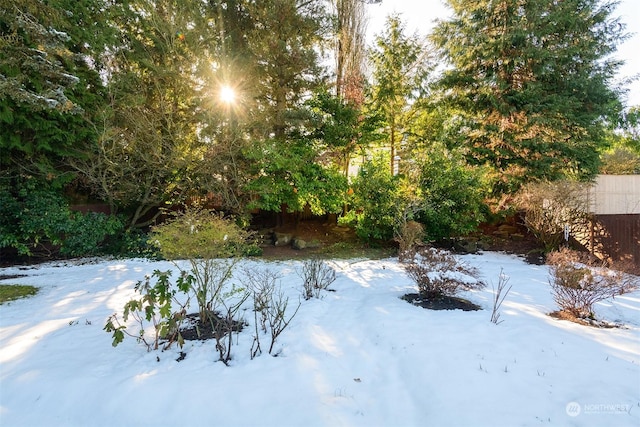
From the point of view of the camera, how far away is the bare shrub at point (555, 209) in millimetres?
8469

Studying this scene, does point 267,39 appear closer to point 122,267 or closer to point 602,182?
point 122,267

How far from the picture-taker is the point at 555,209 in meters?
8.82

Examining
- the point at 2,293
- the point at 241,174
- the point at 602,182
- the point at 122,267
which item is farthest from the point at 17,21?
the point at 602,182

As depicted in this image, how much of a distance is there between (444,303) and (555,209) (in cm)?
603

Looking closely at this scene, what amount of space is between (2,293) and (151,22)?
8.48 meters

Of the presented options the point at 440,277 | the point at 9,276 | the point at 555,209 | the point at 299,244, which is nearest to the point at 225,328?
the point at 440,277

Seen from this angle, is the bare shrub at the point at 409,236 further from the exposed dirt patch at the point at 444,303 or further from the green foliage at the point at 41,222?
the green foliage at the point at 41,222

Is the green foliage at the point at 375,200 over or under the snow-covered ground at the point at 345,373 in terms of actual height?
over

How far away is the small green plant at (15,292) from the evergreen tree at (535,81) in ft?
41.5

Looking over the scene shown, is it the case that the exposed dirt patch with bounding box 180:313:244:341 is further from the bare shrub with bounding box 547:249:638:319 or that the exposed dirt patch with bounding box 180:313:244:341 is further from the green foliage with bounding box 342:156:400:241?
the green foliage with bounding box 342:156:400:241

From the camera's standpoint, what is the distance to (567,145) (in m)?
10.3

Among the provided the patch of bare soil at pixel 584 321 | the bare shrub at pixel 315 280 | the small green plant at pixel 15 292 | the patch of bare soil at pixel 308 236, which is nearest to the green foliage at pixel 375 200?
the patch of bare soil at pixel 308 236

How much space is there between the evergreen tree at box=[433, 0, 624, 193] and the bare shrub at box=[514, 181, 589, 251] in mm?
1738

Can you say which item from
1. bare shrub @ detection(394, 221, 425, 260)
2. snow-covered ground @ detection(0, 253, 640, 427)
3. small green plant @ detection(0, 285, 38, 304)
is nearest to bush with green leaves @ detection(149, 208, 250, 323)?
snow-covered ground @ detection(0, 253, 640, 427)
